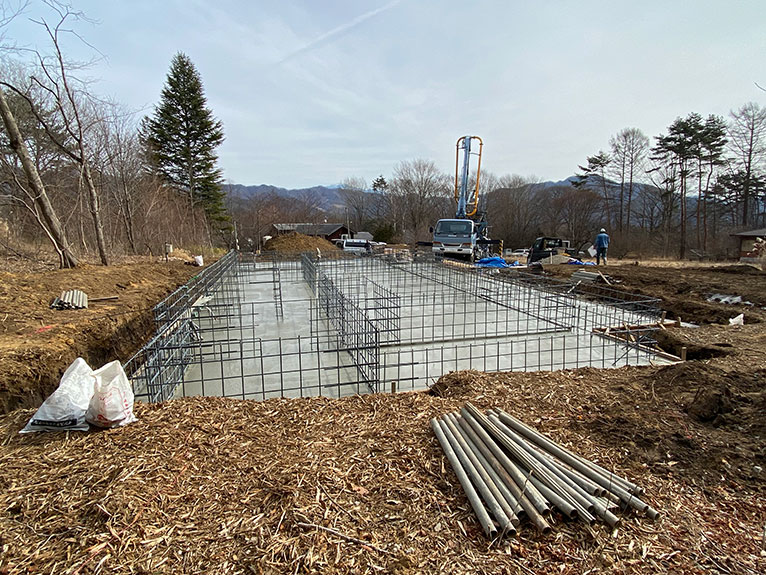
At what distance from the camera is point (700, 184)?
105ft

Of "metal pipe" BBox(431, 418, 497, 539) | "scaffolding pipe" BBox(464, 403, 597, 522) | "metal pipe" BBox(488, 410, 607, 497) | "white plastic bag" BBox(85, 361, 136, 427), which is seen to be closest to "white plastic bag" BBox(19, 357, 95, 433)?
"white plastic bag" BBox(85, 361, 136, 427)

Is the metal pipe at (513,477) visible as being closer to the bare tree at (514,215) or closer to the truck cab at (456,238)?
the truck cab at (456,238)

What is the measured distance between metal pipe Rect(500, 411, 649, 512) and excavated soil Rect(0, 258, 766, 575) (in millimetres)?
123

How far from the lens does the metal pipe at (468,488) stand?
7.75 ft

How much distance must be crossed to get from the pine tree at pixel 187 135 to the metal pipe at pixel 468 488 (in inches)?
1290

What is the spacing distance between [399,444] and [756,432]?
10.8ft

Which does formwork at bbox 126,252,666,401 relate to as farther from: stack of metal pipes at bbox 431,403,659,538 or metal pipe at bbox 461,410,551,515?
stack of metal pipes at bbox 431,403,659,538

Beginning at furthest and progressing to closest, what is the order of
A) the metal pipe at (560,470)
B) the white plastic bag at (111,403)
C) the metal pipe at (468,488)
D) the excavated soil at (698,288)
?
the excavated soil at (698,288) < the white plastic bag at (111,403) < the metal pipe at (560,470) < the metal pipe at (468,488)

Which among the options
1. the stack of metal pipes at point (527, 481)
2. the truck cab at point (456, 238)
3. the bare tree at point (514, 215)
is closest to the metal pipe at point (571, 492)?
the stack of metal pipes at point (527, 481)

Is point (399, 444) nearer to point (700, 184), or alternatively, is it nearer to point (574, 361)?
point (574, 361)

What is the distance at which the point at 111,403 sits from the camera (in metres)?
3.40

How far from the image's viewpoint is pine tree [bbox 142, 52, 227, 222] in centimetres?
3122

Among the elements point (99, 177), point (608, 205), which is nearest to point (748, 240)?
point (608, 205)

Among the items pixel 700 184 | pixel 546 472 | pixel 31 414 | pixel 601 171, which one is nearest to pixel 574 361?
pixel 546 472
